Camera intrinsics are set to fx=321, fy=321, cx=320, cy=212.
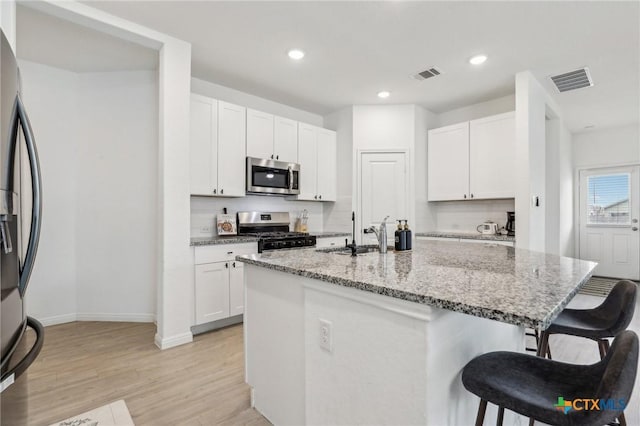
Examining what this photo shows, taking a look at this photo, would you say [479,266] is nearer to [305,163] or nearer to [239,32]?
[239,32]

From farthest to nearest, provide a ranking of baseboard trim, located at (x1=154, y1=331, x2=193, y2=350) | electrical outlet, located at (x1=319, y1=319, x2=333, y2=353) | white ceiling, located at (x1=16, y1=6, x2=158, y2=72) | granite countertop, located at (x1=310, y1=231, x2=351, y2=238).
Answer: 1. granite countertop, located at (x1=310, y1=231, x2=351, y2=238)
2. baseboard trim, located at (x1=154, y1=331, x2=193, y2=350)
3. white ceiling, located at (x1=16, y1=6, x2=158, y2=72)
4. electrical outlet, located at (x1=319, y1=319, x2=333, y2=353)

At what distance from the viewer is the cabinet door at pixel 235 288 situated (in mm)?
3234

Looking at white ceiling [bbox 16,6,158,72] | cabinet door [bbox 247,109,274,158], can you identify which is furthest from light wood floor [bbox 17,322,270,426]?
white ceiling [bbox 16,6,158,72]

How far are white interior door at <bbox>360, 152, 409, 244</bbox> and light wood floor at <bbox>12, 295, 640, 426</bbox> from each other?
7.28 ft

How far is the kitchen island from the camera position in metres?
1.04

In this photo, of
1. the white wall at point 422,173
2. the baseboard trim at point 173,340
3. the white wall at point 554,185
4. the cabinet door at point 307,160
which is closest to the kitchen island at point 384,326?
the baseboard trim at point 173,340

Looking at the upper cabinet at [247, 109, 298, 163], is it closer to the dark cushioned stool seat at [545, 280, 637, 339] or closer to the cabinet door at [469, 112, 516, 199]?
the cabinet door at [469, 112, 516, 199]

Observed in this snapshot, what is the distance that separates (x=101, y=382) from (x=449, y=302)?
2419 millimetres

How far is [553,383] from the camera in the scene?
1.08 meters

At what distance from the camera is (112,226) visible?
353 centimetres

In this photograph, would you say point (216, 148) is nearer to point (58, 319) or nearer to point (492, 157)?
point (58, 319)

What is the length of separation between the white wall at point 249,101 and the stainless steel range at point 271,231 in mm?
1434

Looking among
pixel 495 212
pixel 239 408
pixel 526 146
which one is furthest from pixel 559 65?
pixel 239 408

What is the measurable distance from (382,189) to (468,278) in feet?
10.9
